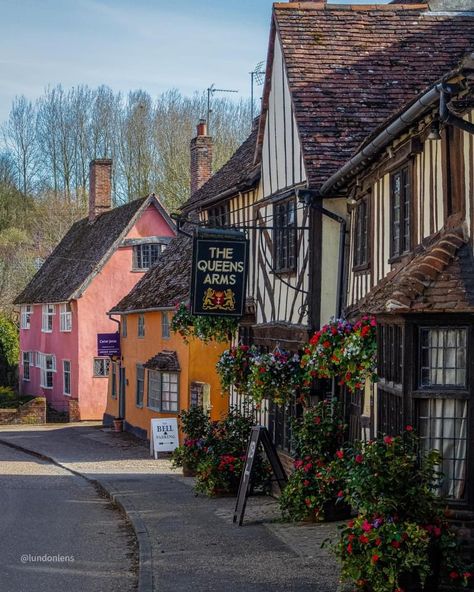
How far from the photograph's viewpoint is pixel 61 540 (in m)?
14.5

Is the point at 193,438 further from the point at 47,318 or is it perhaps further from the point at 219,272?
the point at 47,318

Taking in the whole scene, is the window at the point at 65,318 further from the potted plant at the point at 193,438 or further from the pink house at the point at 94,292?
the potted plant at the point at 193,438

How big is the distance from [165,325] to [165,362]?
1.87 m

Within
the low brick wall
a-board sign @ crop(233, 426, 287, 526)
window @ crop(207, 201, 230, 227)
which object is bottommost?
the low brick wall

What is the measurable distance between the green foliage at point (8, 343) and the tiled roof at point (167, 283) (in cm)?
1681

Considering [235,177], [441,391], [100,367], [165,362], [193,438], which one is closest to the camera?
[441,391]

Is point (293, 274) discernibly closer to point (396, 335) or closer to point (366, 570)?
point (396, 335)

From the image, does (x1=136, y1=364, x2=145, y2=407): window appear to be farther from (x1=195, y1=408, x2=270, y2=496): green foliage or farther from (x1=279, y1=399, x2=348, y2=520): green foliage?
(x1=279, y1=399, x2=348, y2=520): green foliage

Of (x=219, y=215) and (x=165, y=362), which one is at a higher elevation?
(x=219, y=215)

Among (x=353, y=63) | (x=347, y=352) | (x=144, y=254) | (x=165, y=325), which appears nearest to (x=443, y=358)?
(x=347, y=352)

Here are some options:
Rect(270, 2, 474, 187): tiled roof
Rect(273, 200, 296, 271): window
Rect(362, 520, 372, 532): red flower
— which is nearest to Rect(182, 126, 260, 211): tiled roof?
Rect(273, 200, 296, 271): window

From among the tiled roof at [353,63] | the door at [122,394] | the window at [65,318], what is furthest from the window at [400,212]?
the window at [65,318]

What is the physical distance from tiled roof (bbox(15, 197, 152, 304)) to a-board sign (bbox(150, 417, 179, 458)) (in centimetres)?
1453

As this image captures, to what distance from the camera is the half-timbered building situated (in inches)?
390
